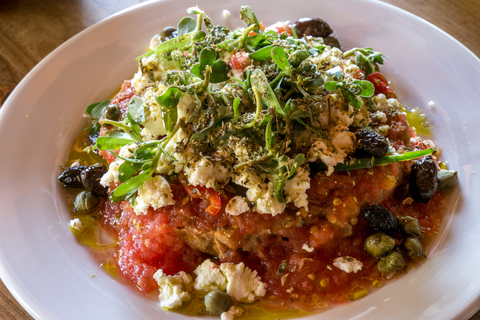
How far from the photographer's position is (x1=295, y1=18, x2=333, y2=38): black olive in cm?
450

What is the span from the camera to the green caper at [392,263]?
10.5 ft

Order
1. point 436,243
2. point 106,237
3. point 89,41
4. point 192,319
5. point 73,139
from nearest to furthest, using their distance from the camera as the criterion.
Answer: point 192,319 < point 436,243 < point 106,237 < point 73,139 < point 89,41

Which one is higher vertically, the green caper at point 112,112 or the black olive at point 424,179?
the black olive at point 424,179

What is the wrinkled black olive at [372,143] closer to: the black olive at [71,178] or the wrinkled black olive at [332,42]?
the wrinkled black olive at [332,42]

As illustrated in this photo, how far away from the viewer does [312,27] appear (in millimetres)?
4496

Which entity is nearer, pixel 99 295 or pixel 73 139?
pixel 99 295

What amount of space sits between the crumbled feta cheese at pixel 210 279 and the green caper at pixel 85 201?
1132mm

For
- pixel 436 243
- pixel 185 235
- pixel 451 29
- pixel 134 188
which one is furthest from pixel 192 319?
pixel 451 29

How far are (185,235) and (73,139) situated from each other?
63.4 inches

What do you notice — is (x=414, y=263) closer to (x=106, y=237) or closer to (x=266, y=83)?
(x=266, y=83)

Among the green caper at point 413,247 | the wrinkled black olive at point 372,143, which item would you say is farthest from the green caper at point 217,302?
the wrinkled black olive at point 372,143

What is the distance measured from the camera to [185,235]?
11.3 ft

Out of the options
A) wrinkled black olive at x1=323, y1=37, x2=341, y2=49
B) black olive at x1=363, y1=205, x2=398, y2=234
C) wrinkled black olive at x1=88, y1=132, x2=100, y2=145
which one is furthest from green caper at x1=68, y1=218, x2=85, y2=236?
wrinkled black olive at x1=323, y1=37, x2=341, y2=49

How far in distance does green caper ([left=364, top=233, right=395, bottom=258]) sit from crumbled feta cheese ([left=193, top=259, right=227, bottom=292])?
3.68ft
